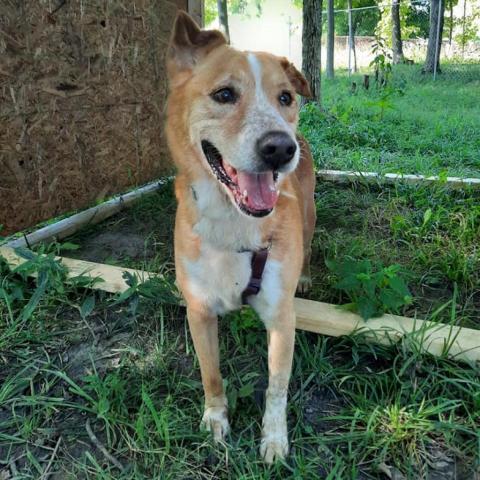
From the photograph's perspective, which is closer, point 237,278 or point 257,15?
point 237,278

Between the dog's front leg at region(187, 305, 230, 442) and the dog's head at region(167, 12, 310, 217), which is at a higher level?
the dog's head at region(167, 12, 310, 217)

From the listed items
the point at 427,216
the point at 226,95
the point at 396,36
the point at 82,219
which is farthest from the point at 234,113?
the point at 396,36

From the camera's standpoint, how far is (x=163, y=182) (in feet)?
14.6

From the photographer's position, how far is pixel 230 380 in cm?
221

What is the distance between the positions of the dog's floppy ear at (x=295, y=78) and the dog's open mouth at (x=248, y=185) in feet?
2.25

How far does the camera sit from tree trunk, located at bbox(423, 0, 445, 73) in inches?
475

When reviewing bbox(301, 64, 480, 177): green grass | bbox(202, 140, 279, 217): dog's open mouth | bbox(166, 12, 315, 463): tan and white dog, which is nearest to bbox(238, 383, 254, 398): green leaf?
bbox(166, 12, 315, 463): tan and white dog

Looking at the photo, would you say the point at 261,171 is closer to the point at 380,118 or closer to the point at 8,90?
the point at 8,90

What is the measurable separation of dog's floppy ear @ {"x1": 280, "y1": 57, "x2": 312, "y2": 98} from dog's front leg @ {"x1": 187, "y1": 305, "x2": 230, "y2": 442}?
1236mm

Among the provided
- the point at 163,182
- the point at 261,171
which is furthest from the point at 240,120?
the point at 163,182

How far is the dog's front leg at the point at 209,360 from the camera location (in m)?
1.96

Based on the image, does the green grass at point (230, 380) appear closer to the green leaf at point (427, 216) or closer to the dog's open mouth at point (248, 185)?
the green leaf at point (427, 216)

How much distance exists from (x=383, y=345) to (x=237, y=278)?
2.90 ft

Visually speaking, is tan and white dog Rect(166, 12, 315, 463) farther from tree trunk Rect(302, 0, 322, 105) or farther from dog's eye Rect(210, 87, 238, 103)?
tree trunk Rect(302, 0, 322, 105)
